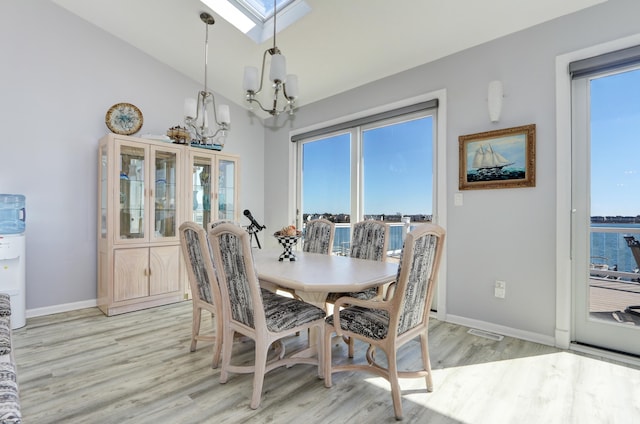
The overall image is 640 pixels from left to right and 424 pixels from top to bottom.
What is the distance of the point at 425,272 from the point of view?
1.68 meters

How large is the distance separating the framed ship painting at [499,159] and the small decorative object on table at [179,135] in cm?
296

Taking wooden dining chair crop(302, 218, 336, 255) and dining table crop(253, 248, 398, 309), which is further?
wooden dining chair crop(302, 218, 336, 255)

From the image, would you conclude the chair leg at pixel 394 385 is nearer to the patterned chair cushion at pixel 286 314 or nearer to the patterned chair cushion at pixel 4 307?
the patterned chair cushion at pixel 286 314

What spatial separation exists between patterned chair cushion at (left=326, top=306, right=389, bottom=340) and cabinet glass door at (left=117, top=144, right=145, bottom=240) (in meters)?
2.58

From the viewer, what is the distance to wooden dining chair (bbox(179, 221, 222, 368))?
79.1 inches

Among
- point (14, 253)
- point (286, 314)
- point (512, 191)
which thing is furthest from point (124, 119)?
point (512, 191)

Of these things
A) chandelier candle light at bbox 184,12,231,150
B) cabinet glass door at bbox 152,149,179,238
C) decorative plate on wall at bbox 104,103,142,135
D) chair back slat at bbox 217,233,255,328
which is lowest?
chair back slat at bbox 217,233,255,328

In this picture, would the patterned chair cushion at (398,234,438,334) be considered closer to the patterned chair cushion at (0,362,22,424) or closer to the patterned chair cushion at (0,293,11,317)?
the patterned chair cushion at (0,362,22,424)

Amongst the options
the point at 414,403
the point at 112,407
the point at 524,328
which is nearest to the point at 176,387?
the point at 112,407

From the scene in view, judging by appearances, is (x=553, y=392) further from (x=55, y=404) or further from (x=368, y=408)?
(x=55, y=404)

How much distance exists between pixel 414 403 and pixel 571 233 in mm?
1814

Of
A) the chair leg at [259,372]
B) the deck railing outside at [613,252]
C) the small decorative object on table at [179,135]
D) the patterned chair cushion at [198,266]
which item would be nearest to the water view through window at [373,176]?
the deck railing outside at [613,252]

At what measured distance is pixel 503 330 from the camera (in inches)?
107

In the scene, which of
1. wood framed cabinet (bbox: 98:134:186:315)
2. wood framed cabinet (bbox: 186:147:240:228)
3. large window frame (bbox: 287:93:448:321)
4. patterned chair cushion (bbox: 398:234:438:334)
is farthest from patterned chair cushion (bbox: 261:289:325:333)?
wood framed cabinet (bbox: 186:147:240:228)
